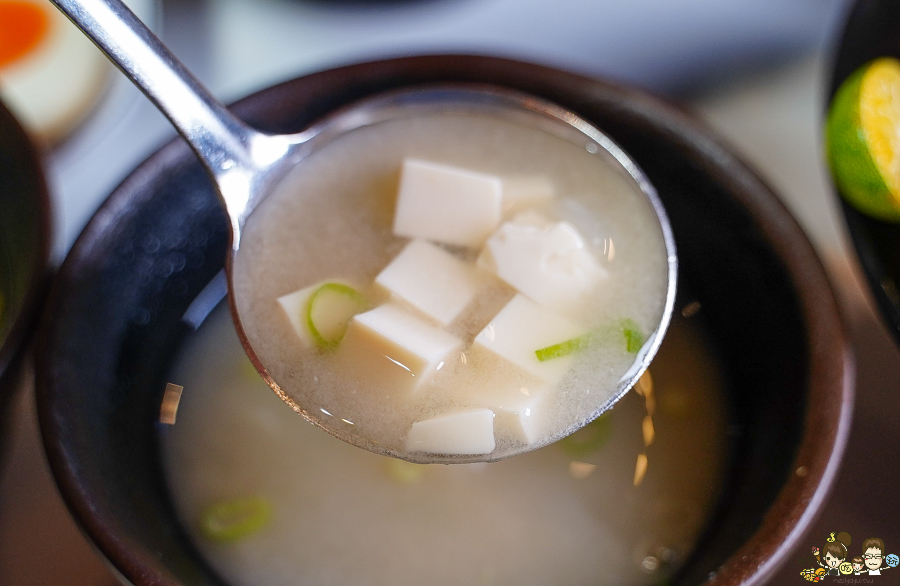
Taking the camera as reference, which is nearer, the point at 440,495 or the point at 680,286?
the point at 440,495

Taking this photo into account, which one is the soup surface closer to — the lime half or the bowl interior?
the bowl interior

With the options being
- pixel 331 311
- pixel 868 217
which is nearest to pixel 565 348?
pixel 331 311

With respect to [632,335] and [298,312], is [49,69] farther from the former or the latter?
[632,335]

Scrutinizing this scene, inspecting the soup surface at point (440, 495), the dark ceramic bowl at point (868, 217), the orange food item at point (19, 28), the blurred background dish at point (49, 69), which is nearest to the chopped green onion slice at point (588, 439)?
the soup surface at point (440, 495)

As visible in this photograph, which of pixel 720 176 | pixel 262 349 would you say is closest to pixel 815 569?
pixel 720 176

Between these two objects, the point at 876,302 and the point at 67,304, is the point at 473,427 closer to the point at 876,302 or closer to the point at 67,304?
the point at 67,304

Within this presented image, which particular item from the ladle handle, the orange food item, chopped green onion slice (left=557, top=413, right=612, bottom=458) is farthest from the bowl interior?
chopped green onion slice (left=557, top=413, right=612, bottom=458)
